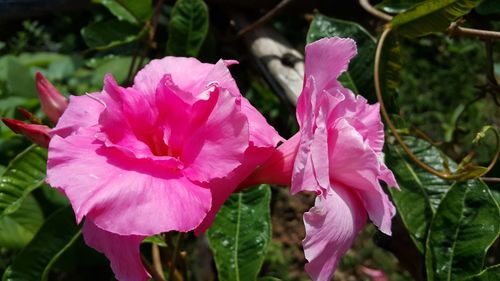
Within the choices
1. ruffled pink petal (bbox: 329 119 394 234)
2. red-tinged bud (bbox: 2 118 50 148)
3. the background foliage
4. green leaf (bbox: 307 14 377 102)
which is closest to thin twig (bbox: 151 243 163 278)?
the background foliage

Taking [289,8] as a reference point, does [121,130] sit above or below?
above

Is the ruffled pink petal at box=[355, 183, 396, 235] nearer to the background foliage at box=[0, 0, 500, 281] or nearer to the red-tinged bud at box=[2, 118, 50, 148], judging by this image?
the background foliage at box=[0, 0, 500, 281]

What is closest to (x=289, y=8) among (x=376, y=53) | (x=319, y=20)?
(x=319, y=20)

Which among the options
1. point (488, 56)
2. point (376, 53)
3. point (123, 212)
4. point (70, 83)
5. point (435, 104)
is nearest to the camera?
point (123, 212)

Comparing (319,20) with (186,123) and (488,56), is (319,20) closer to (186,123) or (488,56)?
(488,56)

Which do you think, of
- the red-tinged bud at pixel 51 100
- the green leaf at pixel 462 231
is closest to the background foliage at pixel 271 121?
the green leaf at pixel 462 231

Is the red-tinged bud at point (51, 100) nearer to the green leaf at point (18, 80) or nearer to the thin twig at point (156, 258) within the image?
the thin twig at point (156, 258)

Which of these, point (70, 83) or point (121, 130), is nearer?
point (121, 130)

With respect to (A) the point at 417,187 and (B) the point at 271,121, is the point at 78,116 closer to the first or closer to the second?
(A) the point at 417,187
